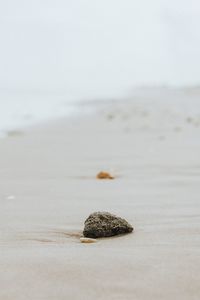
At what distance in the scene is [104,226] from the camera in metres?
2.05

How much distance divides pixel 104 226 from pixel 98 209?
0.54 metres

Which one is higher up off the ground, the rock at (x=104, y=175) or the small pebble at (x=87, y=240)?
the rock at (x=104, y=175)

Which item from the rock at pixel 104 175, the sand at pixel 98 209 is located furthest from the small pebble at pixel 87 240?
the rock at pixel 104 175

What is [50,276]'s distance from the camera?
1.54 m

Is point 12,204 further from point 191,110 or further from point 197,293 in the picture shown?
point 191,110

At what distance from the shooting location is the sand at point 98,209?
148 centimetres

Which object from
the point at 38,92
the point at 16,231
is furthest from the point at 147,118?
the point at 16,231

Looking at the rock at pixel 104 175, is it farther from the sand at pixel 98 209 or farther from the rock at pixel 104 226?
the rock at pixel 104 226

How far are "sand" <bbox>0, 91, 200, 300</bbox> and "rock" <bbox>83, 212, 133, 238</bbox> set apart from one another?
4 centimetres

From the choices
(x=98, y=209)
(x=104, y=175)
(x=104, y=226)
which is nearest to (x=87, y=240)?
(x=104, y=226)

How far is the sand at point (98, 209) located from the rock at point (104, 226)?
4 centimetres

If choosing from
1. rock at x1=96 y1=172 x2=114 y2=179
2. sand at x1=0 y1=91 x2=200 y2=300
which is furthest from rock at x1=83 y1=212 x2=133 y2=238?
rock at x1=96 y1=172 x2=114 y2=179

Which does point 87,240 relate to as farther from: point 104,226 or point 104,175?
point 104,175

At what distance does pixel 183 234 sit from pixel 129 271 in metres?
0.49
